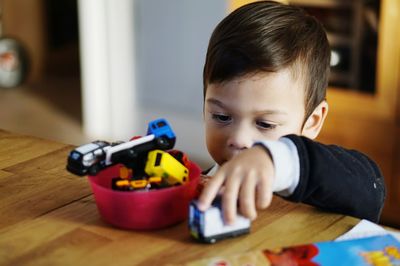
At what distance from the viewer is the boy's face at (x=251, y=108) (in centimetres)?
99

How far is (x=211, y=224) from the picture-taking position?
693 mm

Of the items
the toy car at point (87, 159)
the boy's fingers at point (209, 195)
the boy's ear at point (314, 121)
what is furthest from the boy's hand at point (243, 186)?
the boy's ear at point (314, 121)

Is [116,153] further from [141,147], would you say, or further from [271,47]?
[271,47]

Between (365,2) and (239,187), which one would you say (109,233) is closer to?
A: (239,187)

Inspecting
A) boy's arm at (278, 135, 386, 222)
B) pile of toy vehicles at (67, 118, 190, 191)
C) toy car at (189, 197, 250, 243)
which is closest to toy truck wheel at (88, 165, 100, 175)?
pile of toy vehicles at (67, 118, 190, 191)

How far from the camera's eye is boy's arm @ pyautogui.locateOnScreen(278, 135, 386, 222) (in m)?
0.78

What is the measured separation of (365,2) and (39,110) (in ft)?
4.97

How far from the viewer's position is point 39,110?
3008 millimetres

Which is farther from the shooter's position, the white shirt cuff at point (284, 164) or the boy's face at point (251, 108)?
the boy's face at point (251, 108)

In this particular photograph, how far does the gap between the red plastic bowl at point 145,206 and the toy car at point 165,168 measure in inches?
0.5

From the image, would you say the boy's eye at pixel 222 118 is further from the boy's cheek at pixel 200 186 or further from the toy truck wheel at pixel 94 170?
the toy truck wheel at pixel 94 170

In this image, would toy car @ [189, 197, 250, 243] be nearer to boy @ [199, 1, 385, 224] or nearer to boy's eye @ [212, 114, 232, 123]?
boy @ [199, 1, 385, 224]

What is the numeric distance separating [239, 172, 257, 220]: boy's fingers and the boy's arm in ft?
0.31

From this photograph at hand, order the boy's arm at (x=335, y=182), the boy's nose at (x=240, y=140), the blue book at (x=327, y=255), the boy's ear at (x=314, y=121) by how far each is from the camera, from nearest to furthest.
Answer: the blue book at (x=327, y=255) < the boy's arm at (x=335, y=182) < the boy's nose at (x=240, y=140) < the boy's ear at (x=314, y=121)
